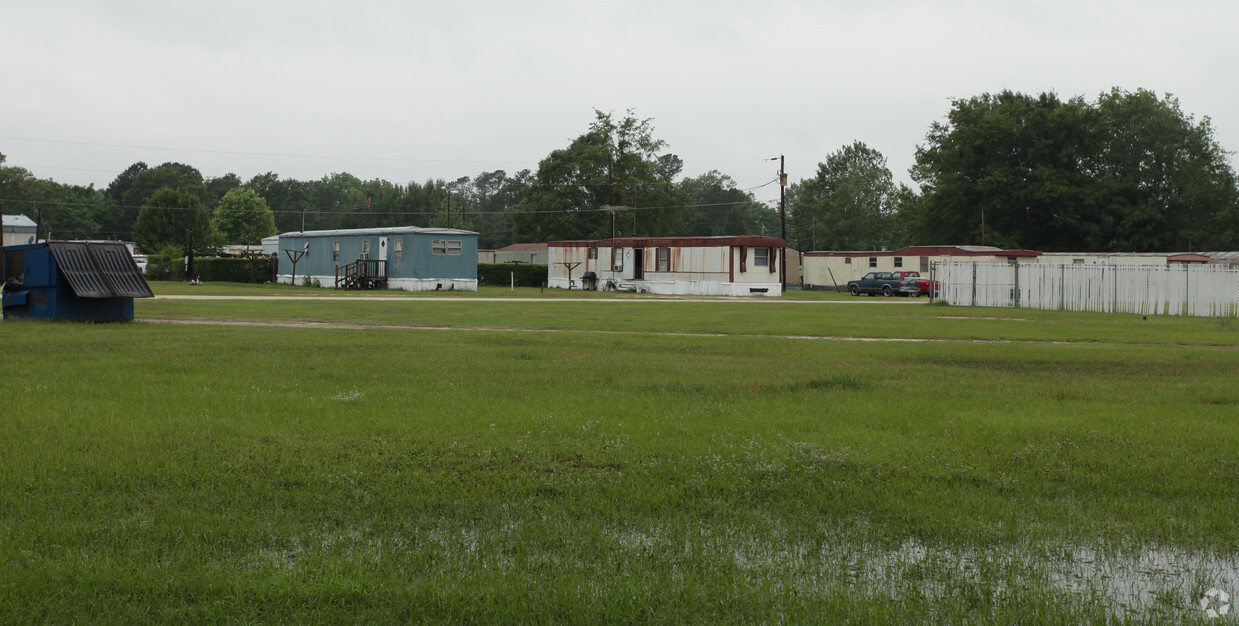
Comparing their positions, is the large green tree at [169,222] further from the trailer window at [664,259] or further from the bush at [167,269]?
the trailer window at [664,259]

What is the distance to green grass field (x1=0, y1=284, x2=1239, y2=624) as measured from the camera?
4383mm

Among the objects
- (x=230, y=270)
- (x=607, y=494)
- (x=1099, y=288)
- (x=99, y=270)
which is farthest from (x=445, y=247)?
(x=607, y=494)

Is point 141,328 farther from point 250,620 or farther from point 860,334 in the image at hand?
point 250,620

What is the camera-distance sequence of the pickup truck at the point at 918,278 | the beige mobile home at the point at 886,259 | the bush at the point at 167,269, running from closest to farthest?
the pickup truck at the point at 918,278, the beige mobile home at the point at 886,259, the bush at the point at 167,269

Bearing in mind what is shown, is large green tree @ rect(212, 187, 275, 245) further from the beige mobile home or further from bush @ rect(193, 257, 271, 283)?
the beige mobile home

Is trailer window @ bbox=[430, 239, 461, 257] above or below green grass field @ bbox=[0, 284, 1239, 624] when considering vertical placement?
above

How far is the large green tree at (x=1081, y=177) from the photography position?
7156cm

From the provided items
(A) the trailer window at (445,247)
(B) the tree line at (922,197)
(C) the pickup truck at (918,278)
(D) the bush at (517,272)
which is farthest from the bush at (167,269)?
(C) the pickup truck at (918,278)

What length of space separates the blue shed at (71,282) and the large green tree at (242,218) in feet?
326

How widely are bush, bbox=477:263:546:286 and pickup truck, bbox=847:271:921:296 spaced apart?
20763 millimetres

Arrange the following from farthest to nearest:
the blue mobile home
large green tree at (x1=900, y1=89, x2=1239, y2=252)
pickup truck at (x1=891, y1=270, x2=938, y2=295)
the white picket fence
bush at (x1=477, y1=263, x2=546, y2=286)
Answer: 1. large green tree at (x1=900, y1=89, x2=1239, y2=252)
2. bush at (x1=477, y1=263, x2=546, y2=286)
3. pickup truck at (x1=891, y1=270, x2=938, y2=295)
4. the blue mobile home
5. the white picket fence

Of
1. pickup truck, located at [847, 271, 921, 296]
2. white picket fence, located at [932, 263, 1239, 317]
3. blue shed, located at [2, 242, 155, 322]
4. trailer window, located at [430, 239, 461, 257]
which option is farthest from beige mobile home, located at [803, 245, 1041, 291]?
blue shed, located at [2, 242, 155, 322]

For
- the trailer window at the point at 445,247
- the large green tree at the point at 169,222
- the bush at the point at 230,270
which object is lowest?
Result: the bush at the point at 230,270

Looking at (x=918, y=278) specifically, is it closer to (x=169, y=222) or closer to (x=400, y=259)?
(x=400, y=259)
